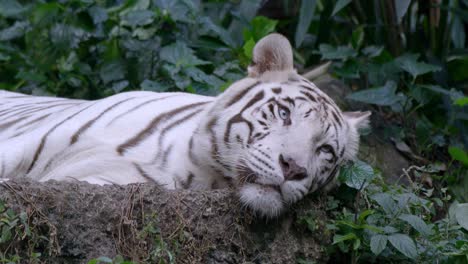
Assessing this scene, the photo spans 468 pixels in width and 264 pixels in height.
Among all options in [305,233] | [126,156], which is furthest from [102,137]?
[305,233]

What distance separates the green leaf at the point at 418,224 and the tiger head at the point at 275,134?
340mm

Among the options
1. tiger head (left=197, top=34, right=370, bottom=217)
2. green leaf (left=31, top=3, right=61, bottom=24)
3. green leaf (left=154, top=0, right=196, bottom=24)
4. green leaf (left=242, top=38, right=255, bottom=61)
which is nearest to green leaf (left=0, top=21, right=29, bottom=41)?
green leaf (left=31, top=3, right=61, bottom=24)

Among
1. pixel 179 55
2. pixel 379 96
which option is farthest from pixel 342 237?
pixel 179 55

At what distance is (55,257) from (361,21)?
133 inches

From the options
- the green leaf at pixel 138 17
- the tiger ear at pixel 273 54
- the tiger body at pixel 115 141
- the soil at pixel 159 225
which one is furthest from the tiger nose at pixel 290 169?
the green leaf at pixel 138 17

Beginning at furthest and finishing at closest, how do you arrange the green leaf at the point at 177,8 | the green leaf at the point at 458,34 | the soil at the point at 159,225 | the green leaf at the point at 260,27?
the green leaf at the point at 458,34
the green leaf at the point at 260,27
the green leaf at the point at 177,8
the soil at the point at 159,225

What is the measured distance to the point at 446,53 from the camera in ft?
17.7

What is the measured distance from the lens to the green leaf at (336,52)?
506 cm

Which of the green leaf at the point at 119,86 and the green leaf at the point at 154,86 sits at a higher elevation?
the green leaf at the point at 154,86

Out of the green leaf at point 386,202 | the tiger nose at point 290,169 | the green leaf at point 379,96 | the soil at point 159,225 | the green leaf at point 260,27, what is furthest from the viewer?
the green leaf at point 260,27

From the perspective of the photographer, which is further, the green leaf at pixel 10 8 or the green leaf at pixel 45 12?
the green leaf at pixel 10 8

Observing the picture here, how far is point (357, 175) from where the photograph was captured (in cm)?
339

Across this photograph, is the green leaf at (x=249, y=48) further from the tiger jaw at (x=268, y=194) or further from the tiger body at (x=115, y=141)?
the tiger jaw at (x=268, y=194)

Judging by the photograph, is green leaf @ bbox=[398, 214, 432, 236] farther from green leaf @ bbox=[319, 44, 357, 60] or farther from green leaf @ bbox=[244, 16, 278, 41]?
green leaf @ bbox=[244, 16, 278, 41]
